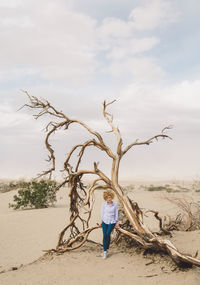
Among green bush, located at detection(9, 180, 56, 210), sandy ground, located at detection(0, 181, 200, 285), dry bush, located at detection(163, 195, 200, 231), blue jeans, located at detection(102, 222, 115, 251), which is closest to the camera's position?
sandy ground, located at detection(0, 181, 200, 285)

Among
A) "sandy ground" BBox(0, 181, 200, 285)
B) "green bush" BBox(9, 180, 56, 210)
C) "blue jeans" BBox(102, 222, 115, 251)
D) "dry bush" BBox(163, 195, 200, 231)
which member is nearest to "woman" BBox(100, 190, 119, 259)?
"blue jeans" BBox(102, 222, 115, 251)

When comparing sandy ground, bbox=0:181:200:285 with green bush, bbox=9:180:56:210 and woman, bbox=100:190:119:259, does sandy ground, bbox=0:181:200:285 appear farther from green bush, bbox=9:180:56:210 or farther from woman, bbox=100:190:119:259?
green bush, bbox=9:180:56:210

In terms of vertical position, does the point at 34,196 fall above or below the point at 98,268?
above

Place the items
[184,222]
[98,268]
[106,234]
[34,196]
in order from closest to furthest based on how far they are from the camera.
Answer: [98,268] < [106,234] < [184,222] < [34,196]

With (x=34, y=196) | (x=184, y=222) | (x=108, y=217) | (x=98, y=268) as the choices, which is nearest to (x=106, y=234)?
(x=108, y=217)

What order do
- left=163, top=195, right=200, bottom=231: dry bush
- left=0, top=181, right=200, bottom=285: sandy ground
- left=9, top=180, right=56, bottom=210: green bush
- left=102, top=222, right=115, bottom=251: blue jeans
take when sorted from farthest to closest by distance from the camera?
left=9, top=180, right=56, bottom=210: green bush
left=163, top=195, right=200, bottom=231: dry bush
left=102, top=222, right=115, bottom=251: blue jeans
left=0, top=181, right=200, bottom=285: sandy ground

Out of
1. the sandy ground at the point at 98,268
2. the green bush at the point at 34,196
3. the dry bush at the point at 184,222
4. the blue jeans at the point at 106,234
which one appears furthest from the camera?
the green bush at the point at 34,196

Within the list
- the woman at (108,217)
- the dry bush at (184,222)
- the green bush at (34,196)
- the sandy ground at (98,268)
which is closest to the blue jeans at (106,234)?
the woman at (108,217)

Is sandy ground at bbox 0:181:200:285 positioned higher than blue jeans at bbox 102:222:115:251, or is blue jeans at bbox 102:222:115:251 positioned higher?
blue jeans at bbox 102:222:115:251

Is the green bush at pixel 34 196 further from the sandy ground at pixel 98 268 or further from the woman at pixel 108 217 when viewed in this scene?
the woman at pixel 108 217

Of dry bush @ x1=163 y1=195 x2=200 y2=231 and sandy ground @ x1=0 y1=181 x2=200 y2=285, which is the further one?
dry bush @ x1=163 y1=195 x2=200 y2=231

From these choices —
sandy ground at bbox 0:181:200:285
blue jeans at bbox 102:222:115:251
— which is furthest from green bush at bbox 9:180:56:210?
blue jeans at bbox 102:222:115:251

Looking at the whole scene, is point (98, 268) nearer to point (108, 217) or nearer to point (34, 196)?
point (108, 217)

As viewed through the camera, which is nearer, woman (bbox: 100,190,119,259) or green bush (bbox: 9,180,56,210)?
woman (bbox: 100,190,119,259)
